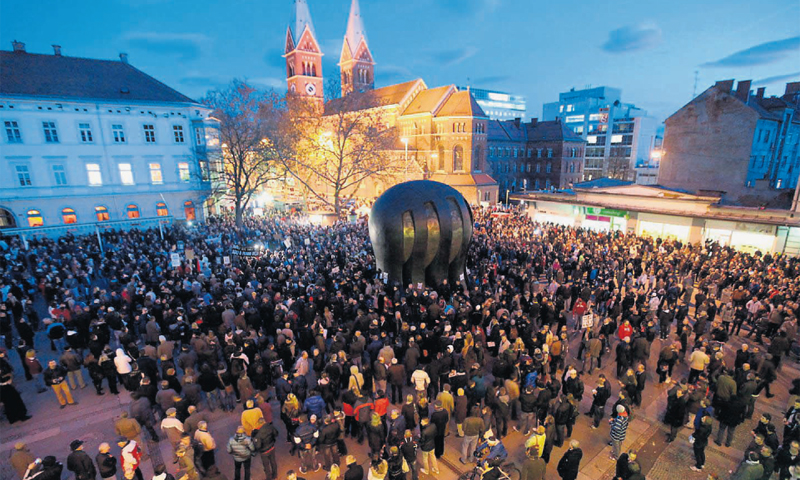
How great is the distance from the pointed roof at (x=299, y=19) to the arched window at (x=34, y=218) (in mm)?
52062

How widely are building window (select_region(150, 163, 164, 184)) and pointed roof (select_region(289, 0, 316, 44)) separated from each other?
Result: 4575cm

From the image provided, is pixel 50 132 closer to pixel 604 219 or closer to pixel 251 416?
pixel 251 416

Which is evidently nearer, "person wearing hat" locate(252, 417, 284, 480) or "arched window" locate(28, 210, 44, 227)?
"person wearing hat" locate(252, 417, 284, 480)

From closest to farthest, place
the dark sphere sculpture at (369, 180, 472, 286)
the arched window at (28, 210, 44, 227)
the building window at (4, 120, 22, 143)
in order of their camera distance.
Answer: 1. the dark sphere sculpture at (369, 180, 472, 286)
2. the building window at (4, 120, 22, 143)
3. the arched window at (28, 210, 44, 227)

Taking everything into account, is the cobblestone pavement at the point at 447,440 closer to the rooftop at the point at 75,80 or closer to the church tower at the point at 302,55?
the rooftop at the point at 75,80

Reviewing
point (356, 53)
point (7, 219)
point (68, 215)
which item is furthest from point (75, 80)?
point (356, 53)

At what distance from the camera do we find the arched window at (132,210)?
32.5 m

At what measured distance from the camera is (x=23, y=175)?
1134 inches

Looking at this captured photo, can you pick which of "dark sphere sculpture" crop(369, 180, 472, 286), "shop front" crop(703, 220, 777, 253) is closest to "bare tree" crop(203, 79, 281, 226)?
"dark sphere sculpture" crop(369, 180, 472, 286)

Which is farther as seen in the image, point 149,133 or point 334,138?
point 334,138

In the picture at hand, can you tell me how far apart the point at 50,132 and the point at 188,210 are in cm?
1077

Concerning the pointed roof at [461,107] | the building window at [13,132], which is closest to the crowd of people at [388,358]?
the building window at [13,132]

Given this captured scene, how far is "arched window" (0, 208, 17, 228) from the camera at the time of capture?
2897 centimetres

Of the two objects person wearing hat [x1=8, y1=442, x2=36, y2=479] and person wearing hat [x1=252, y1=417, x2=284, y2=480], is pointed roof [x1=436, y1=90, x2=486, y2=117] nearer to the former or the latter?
person wearing hat [x1=252, y1=417, x2=284, y2=480]
